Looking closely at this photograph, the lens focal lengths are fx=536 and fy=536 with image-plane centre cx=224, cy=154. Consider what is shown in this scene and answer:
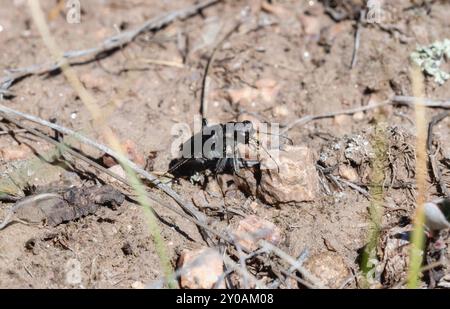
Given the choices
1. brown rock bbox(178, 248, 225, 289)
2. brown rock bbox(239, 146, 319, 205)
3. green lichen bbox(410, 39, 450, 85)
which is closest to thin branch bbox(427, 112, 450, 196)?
green lichen bbox(410, 39, 450, 85)

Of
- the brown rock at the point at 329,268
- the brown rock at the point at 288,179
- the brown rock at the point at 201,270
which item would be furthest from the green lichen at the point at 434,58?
the brown rock at the point at 201,270

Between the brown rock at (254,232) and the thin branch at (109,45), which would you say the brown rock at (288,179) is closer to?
the brown rock at (254,232)

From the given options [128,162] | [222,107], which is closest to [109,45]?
[222,107]

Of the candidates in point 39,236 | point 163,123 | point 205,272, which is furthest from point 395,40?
point 39,236

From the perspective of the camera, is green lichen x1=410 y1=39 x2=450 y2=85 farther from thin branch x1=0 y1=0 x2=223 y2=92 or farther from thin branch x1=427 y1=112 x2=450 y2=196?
thin branch x1=0 y1=0 x2=223 y2=92
